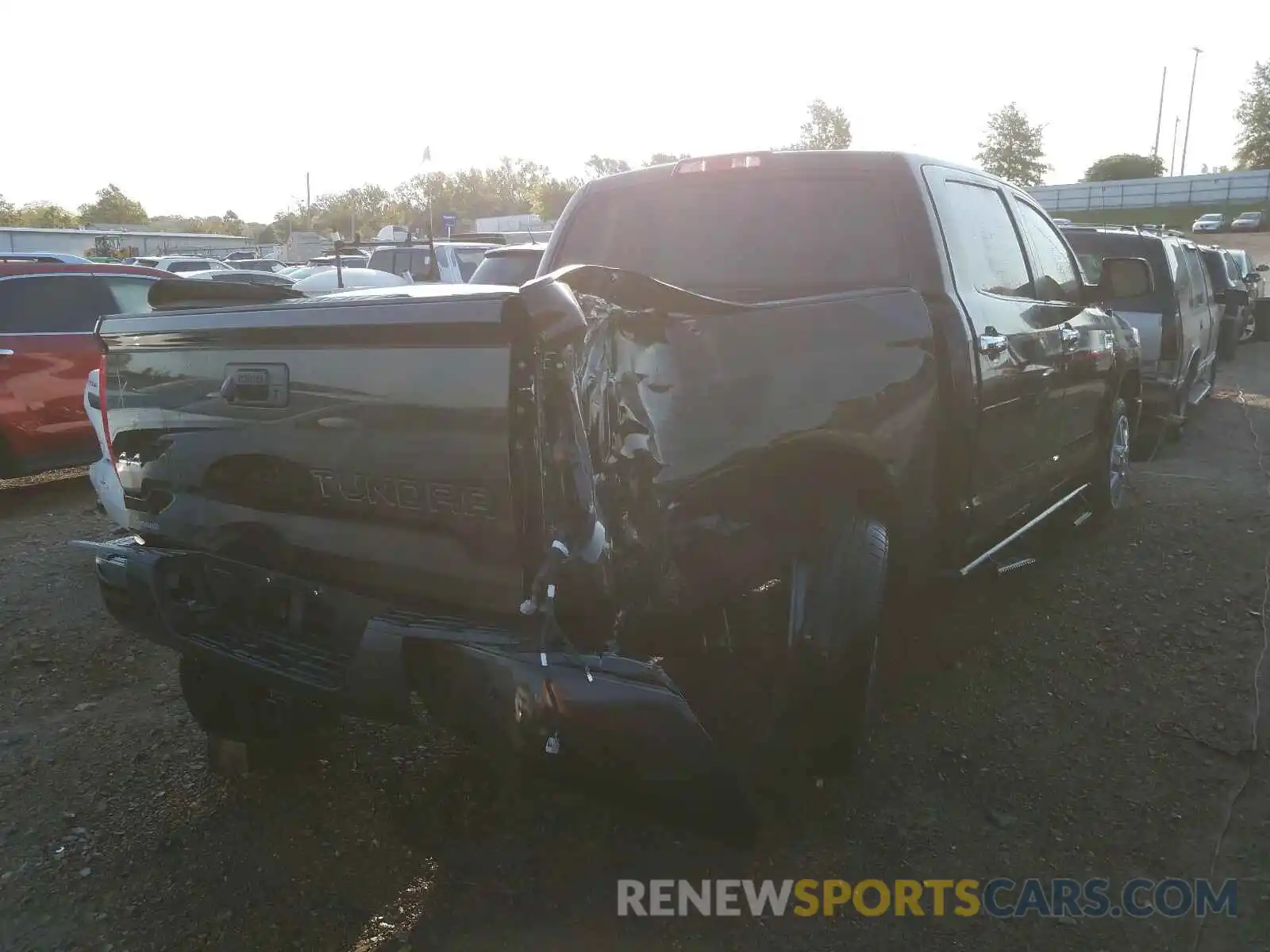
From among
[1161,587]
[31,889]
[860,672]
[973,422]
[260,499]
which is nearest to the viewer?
[260,499]

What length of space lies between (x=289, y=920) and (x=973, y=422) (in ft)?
8.54

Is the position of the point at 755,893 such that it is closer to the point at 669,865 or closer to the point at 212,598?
the point at 669,865

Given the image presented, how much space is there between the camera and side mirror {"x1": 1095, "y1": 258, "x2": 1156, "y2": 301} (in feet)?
17.3

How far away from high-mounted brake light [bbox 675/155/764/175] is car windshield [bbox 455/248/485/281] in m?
14.0

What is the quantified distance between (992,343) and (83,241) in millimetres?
57524

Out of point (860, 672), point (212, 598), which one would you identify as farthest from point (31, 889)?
point (860, 672)

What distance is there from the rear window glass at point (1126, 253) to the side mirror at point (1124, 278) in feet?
11.3

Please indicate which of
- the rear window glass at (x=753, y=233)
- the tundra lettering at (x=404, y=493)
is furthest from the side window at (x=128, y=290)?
the tundra lettering at (x=404, y=493)

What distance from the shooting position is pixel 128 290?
28.4 ft

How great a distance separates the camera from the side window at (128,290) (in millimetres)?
8516

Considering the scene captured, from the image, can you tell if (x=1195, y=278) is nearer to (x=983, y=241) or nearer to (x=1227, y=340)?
(x=1227, y=340)

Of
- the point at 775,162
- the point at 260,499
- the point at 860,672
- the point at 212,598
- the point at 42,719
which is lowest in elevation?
the point at 42,719

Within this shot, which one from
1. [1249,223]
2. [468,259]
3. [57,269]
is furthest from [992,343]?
[1249,223]

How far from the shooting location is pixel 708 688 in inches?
107
